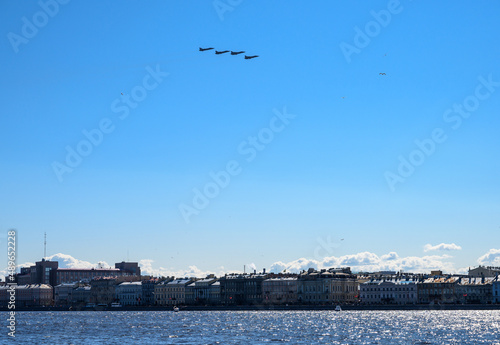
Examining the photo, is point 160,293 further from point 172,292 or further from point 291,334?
point 291,334

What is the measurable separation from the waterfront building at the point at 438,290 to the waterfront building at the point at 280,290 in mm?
24816

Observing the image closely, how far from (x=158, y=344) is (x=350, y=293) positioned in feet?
349

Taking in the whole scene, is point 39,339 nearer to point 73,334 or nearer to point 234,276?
point 73,334

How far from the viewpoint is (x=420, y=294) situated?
6339 inches

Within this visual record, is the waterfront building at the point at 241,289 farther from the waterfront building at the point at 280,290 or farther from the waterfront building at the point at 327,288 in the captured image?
the waterfront building at the point at 327,288

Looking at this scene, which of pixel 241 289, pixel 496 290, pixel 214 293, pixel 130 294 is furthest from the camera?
pixel 130 294

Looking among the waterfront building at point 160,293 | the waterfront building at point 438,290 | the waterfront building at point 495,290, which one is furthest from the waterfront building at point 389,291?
the waterfront building at point 160,293

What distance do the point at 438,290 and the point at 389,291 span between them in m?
8.75

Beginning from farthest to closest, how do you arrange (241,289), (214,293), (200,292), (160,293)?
(160,293)
(200,292)
(214,293)
(241,289)

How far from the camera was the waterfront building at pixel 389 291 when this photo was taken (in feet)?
529

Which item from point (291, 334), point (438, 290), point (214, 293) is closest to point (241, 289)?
point (214, 293)

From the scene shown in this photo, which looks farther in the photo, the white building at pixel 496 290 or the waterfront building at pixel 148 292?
the waterfront building at pixel 148 292

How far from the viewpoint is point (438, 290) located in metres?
160

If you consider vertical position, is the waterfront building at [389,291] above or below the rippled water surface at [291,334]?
above
